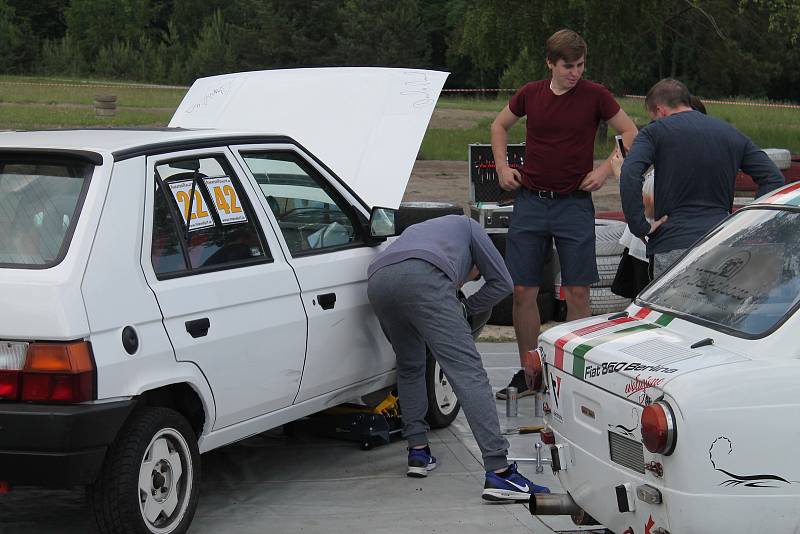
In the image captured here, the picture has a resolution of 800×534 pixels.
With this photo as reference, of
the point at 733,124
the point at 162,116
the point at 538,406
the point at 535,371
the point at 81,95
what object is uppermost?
the point at 535,371

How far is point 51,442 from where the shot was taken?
13.9 ft

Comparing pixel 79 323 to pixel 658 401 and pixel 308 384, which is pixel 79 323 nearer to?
pixel 308 384

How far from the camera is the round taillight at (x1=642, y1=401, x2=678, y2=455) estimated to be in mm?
3645

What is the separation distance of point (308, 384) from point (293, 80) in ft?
7.92

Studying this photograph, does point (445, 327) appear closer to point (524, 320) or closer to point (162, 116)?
point (524, 320)

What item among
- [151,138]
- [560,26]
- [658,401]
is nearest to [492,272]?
[151,138]

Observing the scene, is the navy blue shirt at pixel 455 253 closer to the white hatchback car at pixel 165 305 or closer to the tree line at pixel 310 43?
the white hatchback car at pixel 165 305

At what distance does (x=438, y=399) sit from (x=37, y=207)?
9.44 ft

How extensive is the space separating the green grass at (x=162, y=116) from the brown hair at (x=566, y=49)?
19000 millimetres

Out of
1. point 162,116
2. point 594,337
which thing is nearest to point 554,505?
point 594,337

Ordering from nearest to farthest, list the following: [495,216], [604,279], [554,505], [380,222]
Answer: [554,505] → [380,222] → [604,279] → [495,216]

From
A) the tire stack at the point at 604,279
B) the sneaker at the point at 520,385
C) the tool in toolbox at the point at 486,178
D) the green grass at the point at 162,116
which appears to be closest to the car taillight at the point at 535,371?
the sneaker at the point at 520,385

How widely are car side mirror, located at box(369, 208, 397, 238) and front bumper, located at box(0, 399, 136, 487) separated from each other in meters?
2.13

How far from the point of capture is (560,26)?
35375mm
